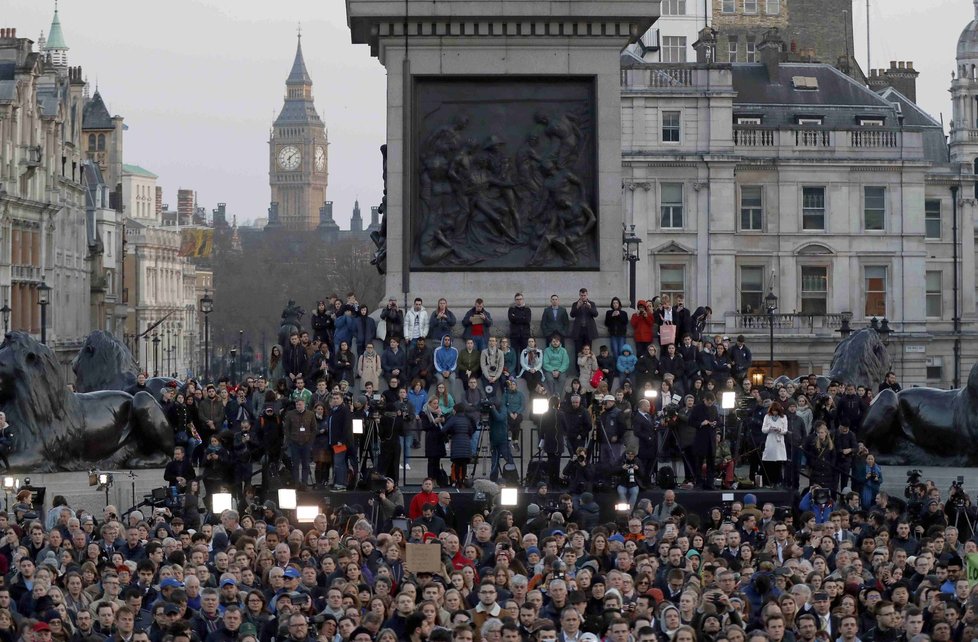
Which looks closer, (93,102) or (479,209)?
(479,209)

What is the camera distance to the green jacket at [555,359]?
34.4 m

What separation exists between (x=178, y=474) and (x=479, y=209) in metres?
7.09

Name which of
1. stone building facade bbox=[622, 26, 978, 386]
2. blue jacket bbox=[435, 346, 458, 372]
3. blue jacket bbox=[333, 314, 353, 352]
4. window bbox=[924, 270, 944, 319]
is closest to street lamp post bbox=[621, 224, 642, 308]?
blue jacket bbox=[435, 346, 458, 372]

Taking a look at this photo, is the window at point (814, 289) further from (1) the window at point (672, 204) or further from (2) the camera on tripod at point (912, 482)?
(2) the camera on tripod at point (912, 482)

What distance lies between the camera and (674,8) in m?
96.4

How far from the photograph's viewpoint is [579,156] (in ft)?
119

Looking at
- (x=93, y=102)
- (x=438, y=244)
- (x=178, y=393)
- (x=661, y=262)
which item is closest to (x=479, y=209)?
(x=438, y=244)

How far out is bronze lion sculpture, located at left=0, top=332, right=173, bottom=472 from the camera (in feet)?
104

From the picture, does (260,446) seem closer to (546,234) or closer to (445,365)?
(445,365)

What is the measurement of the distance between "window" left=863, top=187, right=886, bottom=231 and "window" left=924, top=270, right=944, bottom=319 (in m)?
4.70

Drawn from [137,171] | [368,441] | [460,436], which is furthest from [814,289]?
[137,171]

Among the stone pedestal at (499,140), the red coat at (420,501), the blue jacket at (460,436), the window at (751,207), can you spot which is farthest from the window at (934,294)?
the red coat at (420,501)

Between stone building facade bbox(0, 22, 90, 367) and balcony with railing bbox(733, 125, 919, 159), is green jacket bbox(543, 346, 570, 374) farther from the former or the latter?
stone building facade bbox(0, 22, 90, 367)

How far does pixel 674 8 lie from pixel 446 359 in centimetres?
6422
